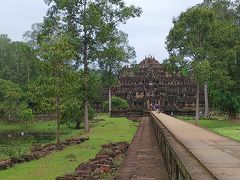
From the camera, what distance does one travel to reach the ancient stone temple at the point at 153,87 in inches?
3241

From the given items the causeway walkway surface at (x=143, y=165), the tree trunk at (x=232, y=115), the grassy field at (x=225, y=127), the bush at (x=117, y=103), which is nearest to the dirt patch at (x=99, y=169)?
the causeway walkway surface at (x=143, y=165)

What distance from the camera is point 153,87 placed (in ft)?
275

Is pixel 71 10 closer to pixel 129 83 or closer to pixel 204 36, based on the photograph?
pixel 204 36

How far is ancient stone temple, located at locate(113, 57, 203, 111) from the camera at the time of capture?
82.3 meters

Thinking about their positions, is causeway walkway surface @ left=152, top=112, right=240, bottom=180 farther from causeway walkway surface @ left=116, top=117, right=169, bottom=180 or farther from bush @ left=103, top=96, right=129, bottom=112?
bush @ left=103, top=96, right=129, bottom=112

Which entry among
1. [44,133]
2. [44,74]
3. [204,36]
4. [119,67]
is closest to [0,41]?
[119,67]

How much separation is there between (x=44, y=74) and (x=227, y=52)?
24.0 metres

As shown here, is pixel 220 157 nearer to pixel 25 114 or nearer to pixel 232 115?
pixel 25 114

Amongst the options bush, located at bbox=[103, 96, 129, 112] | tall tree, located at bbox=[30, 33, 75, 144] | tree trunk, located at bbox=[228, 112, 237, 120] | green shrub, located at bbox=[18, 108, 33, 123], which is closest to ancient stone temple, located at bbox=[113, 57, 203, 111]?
bush, located at bbox=[103, 96, 129, 112]

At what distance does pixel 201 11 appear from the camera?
46.8 metres

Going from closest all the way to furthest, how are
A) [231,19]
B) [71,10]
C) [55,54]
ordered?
[55,54]
[71,10]
[231,19]

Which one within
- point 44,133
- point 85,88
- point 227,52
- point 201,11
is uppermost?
point 201,11

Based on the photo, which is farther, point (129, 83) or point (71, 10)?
point (129, 83)

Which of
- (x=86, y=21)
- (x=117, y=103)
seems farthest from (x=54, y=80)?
(x=117, y=103)
